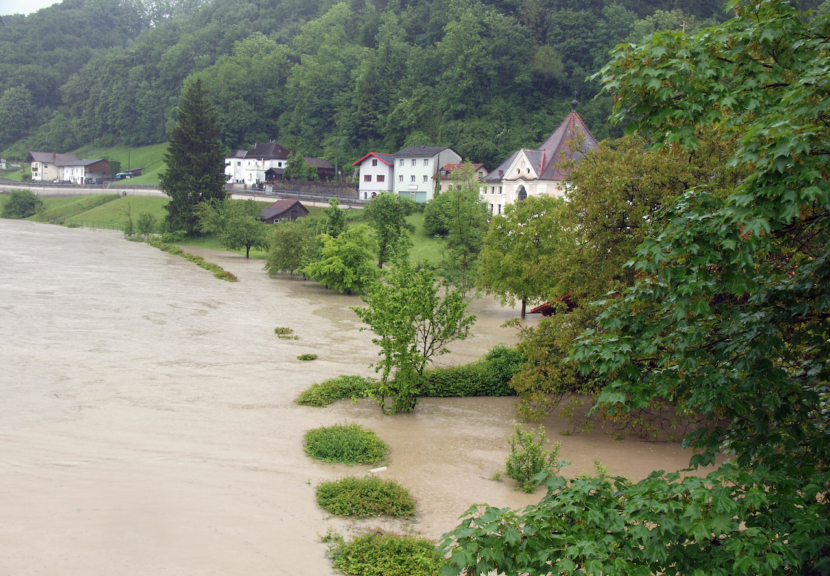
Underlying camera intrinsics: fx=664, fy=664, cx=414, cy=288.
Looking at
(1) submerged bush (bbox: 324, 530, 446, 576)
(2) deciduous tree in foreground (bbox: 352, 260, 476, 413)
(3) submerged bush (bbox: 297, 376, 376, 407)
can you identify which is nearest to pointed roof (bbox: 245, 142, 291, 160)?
(3) submerged bush (bbox: 297, 376, 376, 407)

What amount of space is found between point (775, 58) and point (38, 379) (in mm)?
19376

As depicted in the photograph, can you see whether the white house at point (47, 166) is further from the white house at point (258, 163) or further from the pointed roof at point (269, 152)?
the pointed roof at point (269, 152)

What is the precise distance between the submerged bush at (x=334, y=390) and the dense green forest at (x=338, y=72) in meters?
61.7

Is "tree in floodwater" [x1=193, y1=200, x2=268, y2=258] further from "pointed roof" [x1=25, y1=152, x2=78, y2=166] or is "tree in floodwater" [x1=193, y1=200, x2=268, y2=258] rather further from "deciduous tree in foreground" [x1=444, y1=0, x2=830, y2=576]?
"pointed roof" [x1=25, y1=152, x2=78, y2=166]

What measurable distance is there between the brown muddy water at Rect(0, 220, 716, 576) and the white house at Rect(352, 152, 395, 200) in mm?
55961

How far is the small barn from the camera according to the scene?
6950 centimetres

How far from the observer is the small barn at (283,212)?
2736 inches

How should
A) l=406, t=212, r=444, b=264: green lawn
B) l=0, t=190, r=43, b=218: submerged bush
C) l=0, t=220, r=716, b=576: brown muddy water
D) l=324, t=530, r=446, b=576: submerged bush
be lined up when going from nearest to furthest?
l=324, t=530, r=446, b=576: submerged bush < l=0, t=220, r=716, b=576: brown muddy water < l=406, t=212, r=444, b=264: green lawn < l=0, t=190, r=43, b=218: submerged bush

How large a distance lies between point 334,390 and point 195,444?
532 cm

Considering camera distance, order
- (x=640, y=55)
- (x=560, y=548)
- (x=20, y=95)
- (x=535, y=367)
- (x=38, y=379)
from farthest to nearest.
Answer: (x=20, y=95), (x=38, y=379), (x=535, y=367), (x=640, y=55), (x=560, y=548)

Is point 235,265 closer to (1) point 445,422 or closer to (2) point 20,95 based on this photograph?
(1) point 445,422

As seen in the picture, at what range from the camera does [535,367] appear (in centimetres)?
1667

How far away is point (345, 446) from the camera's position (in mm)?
14359

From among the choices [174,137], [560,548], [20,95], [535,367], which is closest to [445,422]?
[535,367]
